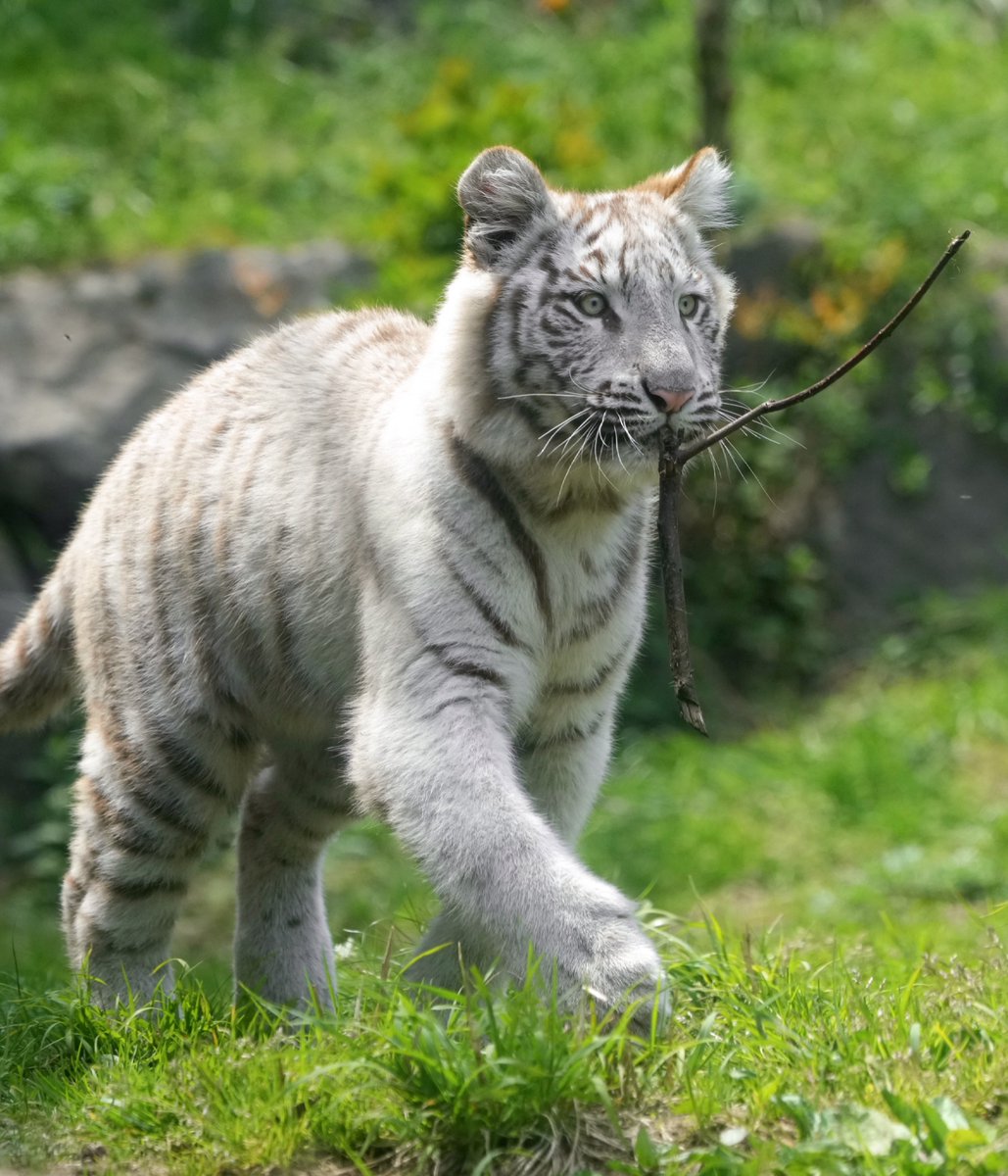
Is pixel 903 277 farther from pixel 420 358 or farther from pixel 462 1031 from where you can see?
pixel 462 1031

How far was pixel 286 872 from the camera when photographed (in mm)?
4426

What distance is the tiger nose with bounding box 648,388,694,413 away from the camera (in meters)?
3.33

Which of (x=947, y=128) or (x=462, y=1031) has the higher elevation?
(x=947, y=128)

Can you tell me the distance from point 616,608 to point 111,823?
4.68ft

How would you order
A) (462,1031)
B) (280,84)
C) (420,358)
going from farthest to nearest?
(280,84)
(420,358)
(462,1031)

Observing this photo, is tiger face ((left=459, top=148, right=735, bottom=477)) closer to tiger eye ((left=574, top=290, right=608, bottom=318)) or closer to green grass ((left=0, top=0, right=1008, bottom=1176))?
tiger eye ((left=574, top=290, right=608, bottom=318))

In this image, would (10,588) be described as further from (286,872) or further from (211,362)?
(286,872)

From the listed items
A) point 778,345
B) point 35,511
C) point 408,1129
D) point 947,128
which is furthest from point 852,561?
point 408,1129

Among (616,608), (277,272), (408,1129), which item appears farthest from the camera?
(277,272)

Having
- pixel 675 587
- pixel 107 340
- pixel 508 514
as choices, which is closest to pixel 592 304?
pixel 508 514

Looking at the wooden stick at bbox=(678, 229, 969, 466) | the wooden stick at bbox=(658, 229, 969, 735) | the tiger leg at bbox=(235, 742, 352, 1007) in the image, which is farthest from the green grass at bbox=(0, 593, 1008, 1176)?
the wooden stick at bbox=(678, 229, 969, 466)

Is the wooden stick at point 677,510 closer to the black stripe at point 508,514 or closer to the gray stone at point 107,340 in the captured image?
the black stripe at point 508,514

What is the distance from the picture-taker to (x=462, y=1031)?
291 cm

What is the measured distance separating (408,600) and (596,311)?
2.48 ft
